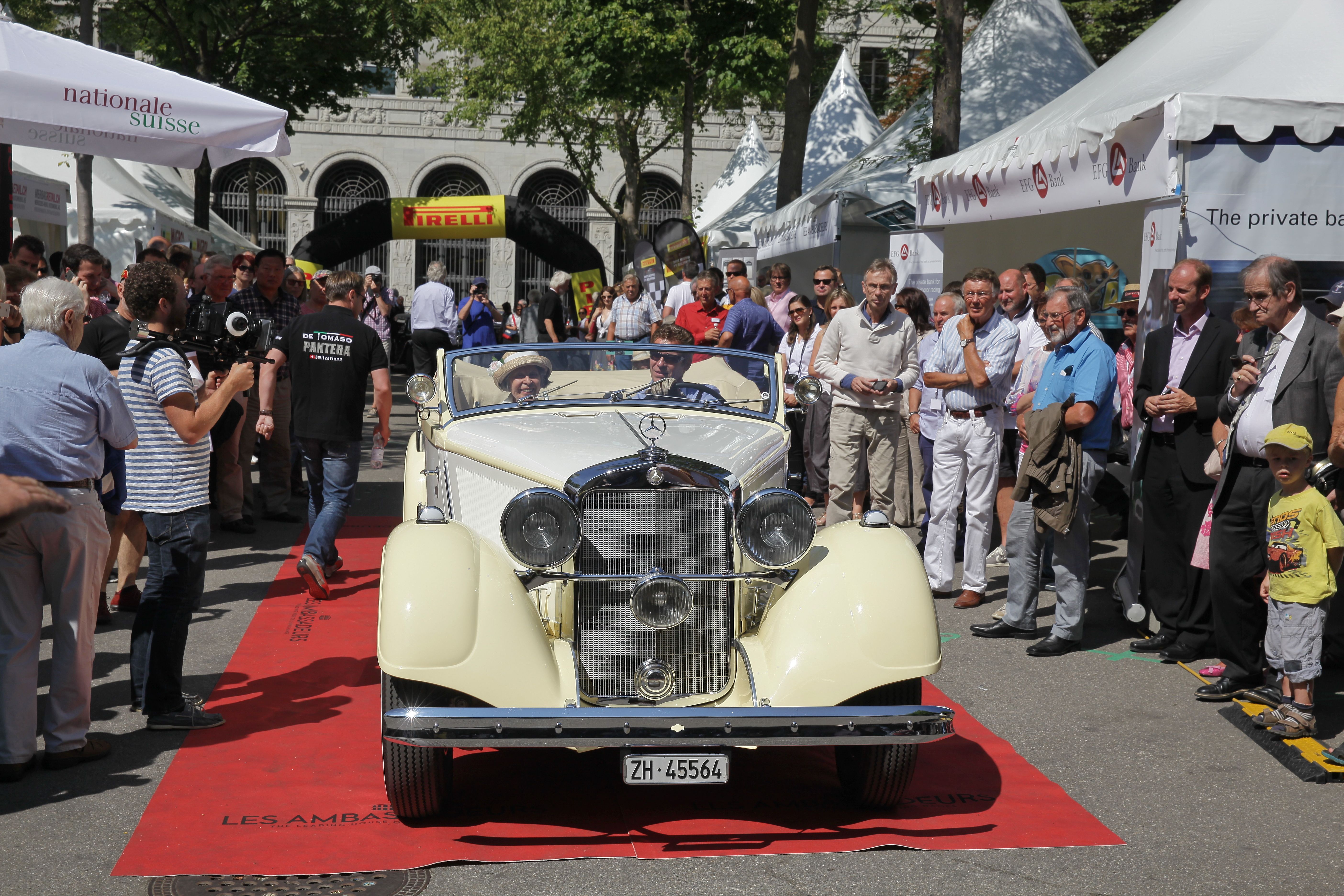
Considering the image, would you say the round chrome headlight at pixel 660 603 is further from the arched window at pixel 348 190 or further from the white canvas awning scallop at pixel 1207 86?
the arched window at pixel 348 190

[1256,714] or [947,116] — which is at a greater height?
[947,116]

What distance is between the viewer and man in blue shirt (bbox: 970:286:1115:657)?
6.75 m

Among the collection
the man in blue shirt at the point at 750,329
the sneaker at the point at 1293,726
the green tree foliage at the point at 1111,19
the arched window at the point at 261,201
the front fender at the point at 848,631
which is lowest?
the sneaker at the point at 1293,726

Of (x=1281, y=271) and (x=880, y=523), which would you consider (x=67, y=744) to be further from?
(x=1281, y=271)

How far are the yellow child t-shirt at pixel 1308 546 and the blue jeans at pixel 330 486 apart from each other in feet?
17.6

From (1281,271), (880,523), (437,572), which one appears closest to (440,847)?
(437,572)

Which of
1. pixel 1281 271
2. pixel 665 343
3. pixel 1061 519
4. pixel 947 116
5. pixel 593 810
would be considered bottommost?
pixel 593 810

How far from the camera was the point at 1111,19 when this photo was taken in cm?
3012

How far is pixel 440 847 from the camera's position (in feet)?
13.8

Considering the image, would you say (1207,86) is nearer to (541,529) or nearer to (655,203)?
(541,529)

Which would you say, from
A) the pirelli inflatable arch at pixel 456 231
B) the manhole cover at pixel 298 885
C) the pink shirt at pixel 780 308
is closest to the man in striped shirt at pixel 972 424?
the manhole cover at pixel 298 885

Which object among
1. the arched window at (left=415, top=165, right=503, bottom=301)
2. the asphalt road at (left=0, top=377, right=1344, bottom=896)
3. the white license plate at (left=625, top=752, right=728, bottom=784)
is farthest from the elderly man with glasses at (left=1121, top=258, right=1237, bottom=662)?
the arched window at (left=415, top=165, right=503, bottom=301)

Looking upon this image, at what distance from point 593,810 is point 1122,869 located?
6.15 ft

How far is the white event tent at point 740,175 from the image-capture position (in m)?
26.5
